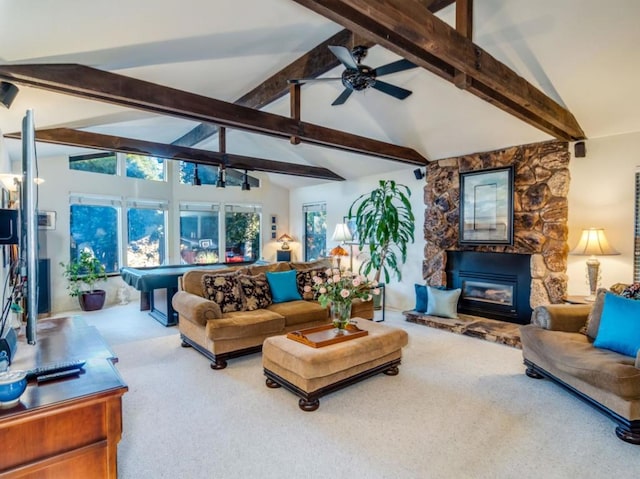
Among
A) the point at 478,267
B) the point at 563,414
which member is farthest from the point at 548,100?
the point at 563,414

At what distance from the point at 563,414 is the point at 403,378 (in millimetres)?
1242

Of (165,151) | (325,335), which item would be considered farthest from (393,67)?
(165,151)

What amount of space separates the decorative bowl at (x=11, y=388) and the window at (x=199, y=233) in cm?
641

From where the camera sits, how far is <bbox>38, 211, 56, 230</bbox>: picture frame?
5746 mm

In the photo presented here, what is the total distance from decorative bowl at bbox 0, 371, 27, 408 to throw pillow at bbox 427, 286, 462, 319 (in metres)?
4.86

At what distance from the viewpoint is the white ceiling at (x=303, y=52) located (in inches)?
84.7

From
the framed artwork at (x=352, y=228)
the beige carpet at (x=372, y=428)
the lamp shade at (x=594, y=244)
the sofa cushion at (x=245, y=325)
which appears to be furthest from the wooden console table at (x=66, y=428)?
the framed artwork at (x=352, y=228)

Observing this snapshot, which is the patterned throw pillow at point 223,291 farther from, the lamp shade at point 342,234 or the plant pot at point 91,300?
the plant pot at point 91,300

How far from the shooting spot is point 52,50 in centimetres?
227

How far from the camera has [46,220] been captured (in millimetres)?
5789

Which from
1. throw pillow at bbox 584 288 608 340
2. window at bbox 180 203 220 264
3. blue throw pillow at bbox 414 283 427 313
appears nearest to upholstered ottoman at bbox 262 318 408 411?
throw pillow at bbox 584 288 608 340

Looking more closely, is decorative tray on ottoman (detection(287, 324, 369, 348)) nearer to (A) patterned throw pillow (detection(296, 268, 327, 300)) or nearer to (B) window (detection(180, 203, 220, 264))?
(A) patterned throw pillow (detection(296, 268, 327, 300))

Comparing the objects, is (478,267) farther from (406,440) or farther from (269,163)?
(269,163)

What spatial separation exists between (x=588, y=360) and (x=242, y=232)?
7.05 m
